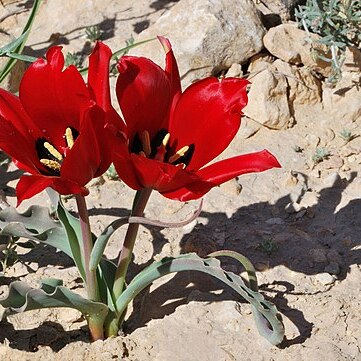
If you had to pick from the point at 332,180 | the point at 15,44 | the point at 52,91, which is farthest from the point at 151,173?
the point at 332,180

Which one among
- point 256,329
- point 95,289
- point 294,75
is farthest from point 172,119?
point 294,75

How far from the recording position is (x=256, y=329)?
116 inches

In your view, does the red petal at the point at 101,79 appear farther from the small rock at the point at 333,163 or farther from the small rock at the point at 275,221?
the small rock at the point at 333,163

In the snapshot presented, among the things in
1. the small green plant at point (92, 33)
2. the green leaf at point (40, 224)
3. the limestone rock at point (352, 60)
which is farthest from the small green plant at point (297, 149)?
the green leaf at point (40, 224)

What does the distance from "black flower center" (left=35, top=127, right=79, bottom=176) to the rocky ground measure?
0.75 metres

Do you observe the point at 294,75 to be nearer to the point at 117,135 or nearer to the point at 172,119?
the point at 172,119

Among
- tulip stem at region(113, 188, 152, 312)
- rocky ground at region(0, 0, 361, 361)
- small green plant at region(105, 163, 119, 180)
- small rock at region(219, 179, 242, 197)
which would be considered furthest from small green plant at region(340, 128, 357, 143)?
tulip stem at region(113, 188, 152, 312)

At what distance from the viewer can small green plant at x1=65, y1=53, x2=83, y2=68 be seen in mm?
4188

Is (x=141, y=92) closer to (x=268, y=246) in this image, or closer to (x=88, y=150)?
(x=88, y=150)

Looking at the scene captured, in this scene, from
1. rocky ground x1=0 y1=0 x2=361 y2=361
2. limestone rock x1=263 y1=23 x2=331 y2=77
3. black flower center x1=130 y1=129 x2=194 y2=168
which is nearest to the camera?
black flower center x1=130 y1=129 x2=194 y2=168

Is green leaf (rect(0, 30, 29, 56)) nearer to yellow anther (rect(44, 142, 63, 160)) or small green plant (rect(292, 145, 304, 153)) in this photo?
yellow anther (rect(44, 142, 63, 160))

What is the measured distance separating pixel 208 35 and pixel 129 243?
181cm

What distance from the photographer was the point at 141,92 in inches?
94.3

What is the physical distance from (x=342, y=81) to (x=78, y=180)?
240cm
